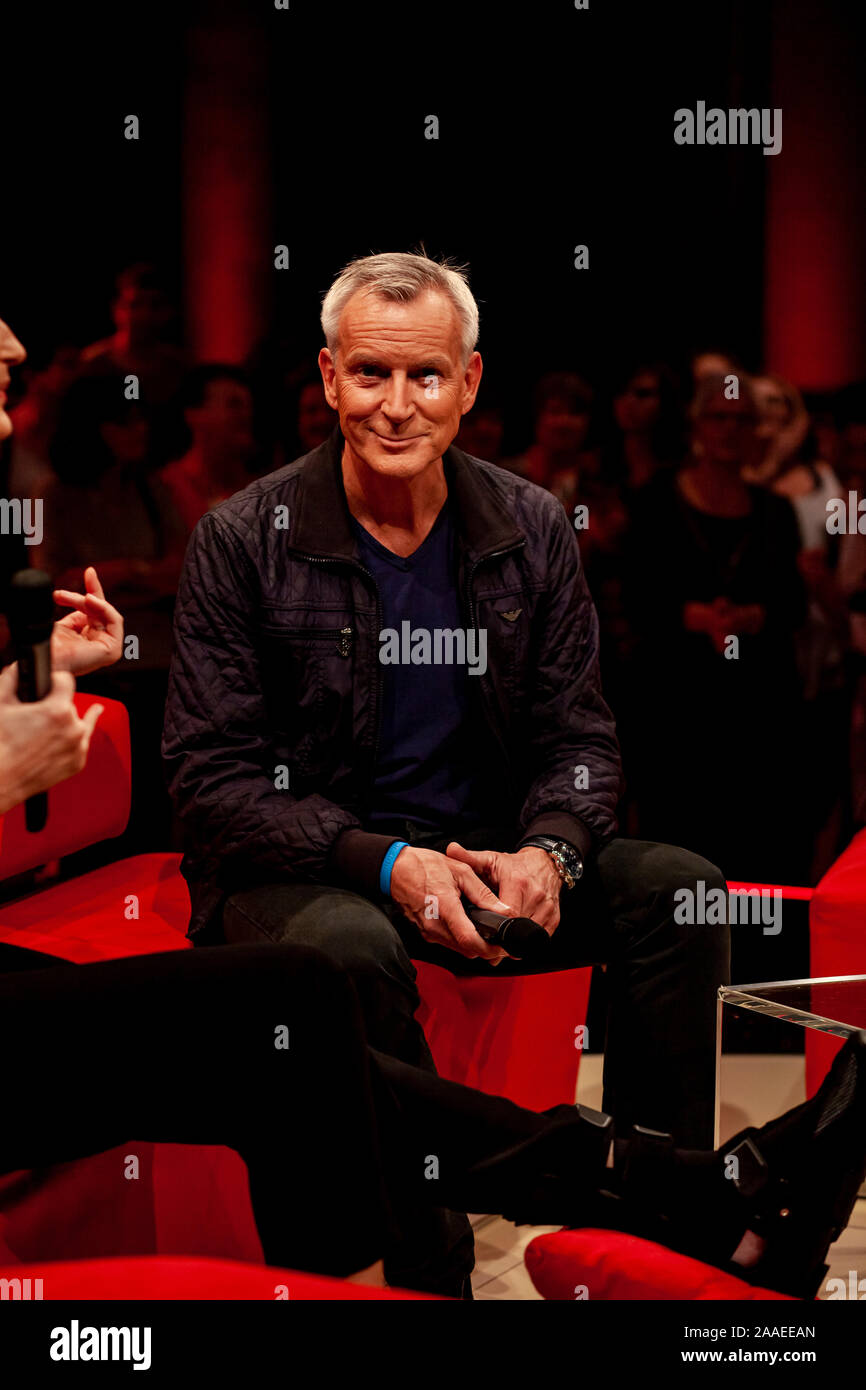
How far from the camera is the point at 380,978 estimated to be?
6.02 feet

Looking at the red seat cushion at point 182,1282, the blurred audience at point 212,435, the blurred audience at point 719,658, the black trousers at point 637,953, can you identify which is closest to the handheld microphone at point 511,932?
the black trousers at point 637,953

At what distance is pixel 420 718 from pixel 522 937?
458 millimetres

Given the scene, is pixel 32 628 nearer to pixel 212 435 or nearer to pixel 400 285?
pixel 400 285

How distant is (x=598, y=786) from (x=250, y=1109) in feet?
2.96

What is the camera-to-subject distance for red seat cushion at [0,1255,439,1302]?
53.6 inches

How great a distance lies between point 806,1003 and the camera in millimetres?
1971

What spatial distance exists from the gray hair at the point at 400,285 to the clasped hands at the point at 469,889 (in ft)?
2.48

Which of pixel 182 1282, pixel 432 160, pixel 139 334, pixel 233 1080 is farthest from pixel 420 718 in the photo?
pixel 432 160

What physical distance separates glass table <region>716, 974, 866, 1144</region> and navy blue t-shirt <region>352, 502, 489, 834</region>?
0.48m

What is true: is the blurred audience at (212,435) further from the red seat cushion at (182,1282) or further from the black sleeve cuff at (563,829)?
the red seat cushion at (182,1282)

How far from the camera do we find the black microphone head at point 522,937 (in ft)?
6.09

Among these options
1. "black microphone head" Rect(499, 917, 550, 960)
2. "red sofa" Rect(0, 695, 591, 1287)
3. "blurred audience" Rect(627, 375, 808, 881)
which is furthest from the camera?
"blurred audience" Rect(627, 375, 808, 881)

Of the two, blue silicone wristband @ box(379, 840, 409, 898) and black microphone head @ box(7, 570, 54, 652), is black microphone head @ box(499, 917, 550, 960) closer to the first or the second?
blue silicone wristband @ box(379, 840, 409, 898)

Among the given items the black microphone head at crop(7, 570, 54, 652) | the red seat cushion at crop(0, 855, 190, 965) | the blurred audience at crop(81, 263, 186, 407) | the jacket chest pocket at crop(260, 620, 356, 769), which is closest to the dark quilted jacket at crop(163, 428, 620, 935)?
the jacket chest pocket at crop(260, 620, 356, 769)
